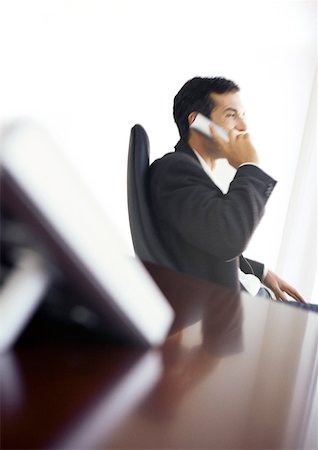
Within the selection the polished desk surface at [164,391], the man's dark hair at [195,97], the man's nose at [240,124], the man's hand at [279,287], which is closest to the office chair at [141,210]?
the man's dark hair at [195,97]

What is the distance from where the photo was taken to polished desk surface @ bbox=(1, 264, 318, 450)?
A: 28 cm

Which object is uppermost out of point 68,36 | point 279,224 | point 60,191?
point 68,36

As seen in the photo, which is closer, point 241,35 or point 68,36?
point 68,36

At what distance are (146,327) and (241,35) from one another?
1.32 m

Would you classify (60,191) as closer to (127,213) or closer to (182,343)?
(182,343)

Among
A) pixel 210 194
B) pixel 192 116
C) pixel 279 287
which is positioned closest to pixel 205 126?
pixel 192 116

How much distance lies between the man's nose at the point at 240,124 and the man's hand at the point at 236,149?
19mm

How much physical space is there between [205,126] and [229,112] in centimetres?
9

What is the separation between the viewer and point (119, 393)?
0.32 meters

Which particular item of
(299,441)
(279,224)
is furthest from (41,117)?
(299,441)

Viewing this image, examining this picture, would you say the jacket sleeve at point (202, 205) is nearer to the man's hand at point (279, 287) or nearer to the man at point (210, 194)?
the man at point (210, 194)

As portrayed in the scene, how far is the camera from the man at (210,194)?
1.21m

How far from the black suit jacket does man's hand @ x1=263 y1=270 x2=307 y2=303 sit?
24 centimetres

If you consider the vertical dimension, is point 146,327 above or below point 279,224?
above
